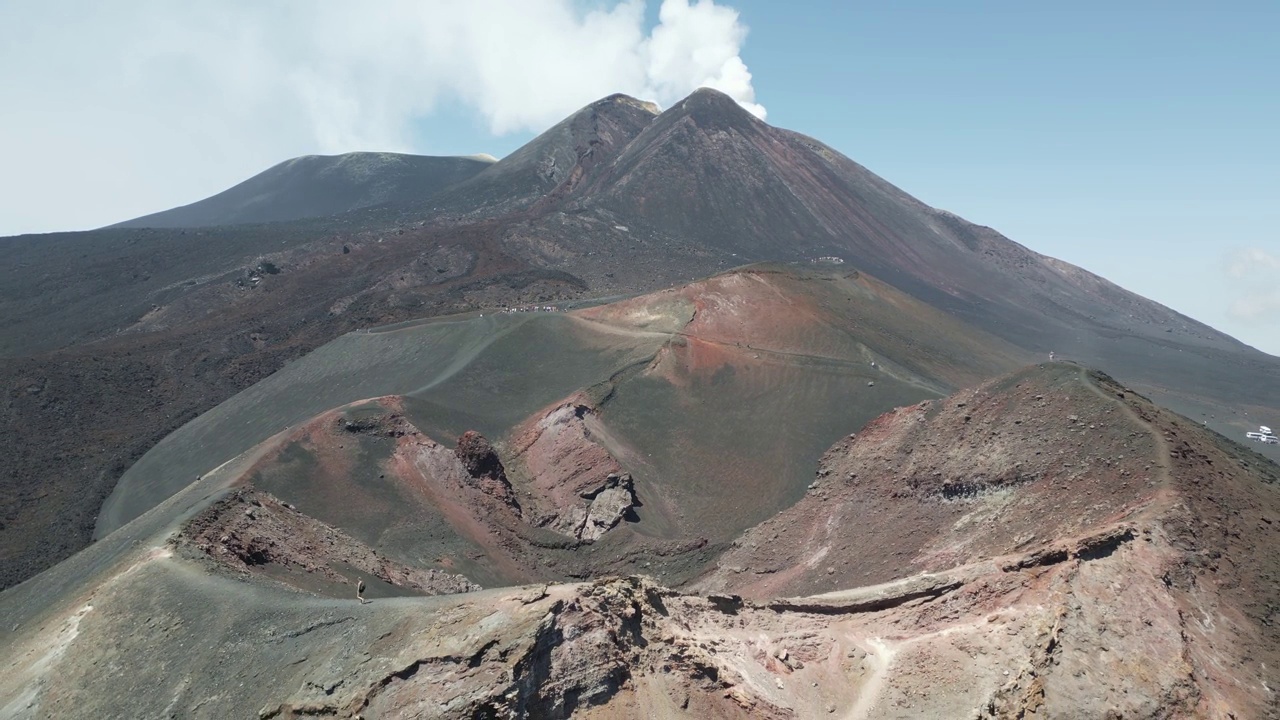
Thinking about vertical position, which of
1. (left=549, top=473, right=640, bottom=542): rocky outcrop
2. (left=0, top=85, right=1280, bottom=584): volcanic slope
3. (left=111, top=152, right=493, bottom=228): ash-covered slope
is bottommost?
(left=549, top=473, right=640, bottom=542): rocky outcrop

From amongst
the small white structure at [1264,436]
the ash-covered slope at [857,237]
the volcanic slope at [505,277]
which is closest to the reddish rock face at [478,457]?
the volcanic slope at [505,277]

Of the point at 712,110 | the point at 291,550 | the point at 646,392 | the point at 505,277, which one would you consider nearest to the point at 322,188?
the point at 712,110

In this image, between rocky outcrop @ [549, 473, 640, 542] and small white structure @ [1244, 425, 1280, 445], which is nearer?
rocky outcrop @ [549, 473, 640, 542]

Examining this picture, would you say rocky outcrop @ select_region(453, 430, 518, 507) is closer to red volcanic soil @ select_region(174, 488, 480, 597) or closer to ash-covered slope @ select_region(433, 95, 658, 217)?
red volcanic soil @ select_region(174, 488, 480, 597)

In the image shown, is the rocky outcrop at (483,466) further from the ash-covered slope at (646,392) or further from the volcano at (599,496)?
the ash-covered slope at (646,392)

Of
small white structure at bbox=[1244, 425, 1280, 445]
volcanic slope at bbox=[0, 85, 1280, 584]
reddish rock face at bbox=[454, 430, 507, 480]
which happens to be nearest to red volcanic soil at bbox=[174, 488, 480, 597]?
reddish rock face at bbox=[454, 430, 507, 480]

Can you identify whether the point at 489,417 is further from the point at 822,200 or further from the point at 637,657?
the point at 822,200

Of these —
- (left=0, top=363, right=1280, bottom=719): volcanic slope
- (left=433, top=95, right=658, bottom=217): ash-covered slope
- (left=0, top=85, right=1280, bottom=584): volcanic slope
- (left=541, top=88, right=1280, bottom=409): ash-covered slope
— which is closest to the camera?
(left=0, top=363, right=1280, bottom=719): volcanic slope
